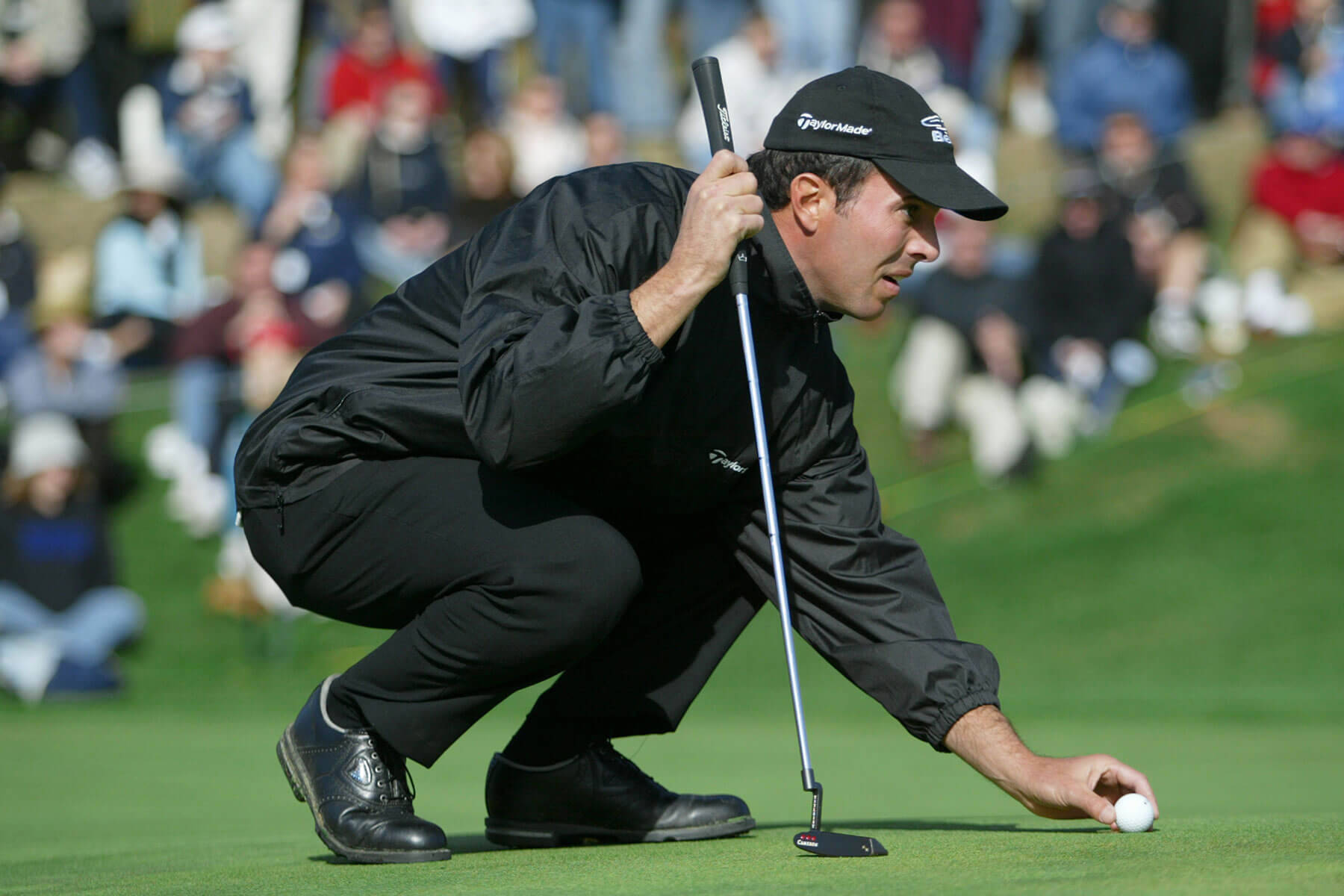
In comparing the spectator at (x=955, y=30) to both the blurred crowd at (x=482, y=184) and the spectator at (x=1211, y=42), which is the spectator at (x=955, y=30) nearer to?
the blurred crowd at (x=482, y=184)

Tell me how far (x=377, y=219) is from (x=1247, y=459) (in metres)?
6.92

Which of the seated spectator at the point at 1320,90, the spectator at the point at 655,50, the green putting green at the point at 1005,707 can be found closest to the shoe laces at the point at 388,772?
the green putting green at the point at 1005,707

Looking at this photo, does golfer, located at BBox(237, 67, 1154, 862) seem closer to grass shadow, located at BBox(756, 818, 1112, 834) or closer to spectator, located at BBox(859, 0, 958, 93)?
grass shadow, located at BBox(756, 818, 1112, 834)

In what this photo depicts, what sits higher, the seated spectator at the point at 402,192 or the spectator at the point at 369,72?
the spectator at the point at 369,72

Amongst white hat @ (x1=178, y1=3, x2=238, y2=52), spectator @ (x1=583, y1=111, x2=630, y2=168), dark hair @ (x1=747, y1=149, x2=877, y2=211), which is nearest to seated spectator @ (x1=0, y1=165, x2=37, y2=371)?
white hat @ (x1=178, y1=3, x2=238, y2=52)

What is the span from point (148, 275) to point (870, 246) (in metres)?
10.9

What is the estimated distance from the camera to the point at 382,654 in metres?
4.22

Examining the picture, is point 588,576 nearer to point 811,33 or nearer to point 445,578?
point 445,578

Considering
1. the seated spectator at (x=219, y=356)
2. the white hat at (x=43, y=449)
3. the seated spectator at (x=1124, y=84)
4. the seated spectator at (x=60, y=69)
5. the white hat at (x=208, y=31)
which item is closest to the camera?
the white hat at (x=43, y=449)

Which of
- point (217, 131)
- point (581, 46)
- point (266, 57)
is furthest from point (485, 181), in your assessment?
point (266, 57)

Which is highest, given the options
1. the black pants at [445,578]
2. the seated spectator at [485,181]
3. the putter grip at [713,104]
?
the seated spectator at [485,181]

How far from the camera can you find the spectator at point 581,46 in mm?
15547

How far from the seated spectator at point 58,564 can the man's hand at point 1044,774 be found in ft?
26.7

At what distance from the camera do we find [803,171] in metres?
4.16
